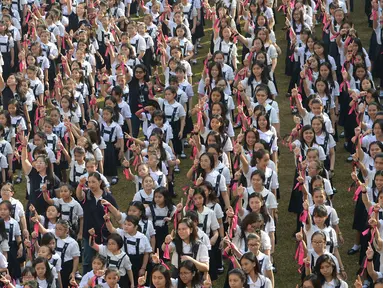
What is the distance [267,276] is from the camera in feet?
32.0

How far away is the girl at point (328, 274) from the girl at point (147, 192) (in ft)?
7.99

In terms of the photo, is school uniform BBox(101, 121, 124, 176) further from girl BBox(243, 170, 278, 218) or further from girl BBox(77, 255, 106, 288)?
girl BBox(77, 255, 106, 288)

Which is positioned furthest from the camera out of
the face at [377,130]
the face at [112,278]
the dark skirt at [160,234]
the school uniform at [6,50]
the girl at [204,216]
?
the school uniform at [6,50]

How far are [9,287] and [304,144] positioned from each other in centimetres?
410

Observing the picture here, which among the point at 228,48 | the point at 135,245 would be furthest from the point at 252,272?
the point at 228,48

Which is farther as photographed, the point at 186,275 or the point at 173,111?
the point at 173,111

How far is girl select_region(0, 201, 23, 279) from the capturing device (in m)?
10.9

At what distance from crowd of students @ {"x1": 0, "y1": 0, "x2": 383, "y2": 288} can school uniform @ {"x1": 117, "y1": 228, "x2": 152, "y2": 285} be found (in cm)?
1

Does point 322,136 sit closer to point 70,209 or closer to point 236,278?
point 70,209

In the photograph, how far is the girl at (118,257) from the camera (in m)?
10.2

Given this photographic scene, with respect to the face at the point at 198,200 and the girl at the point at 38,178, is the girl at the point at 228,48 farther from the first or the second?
the face at the point at 198,200

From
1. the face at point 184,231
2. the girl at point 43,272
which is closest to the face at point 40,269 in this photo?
the girl at point 43,272

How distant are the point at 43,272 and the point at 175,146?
4.24m

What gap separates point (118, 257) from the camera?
10.2 m
